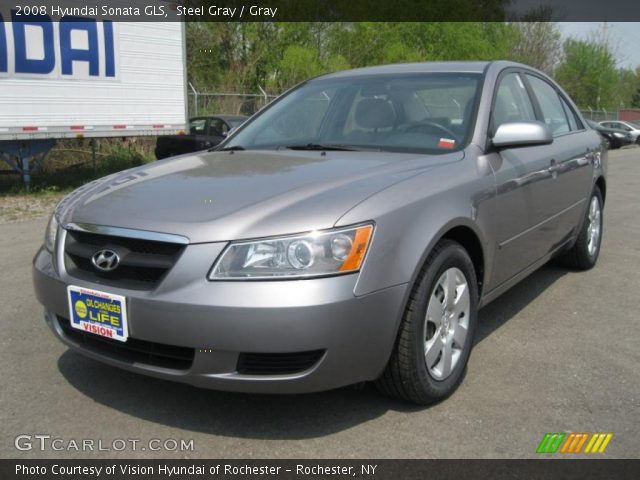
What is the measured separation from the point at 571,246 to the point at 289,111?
2522 millimetres

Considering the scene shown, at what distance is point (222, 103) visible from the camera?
2100 centimetres

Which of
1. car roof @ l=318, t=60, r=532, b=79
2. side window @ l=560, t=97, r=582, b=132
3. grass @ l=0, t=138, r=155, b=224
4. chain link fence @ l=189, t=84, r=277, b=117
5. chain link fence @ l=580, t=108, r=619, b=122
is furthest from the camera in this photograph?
chain link fence @ l=580, t=108, r=619, b=122

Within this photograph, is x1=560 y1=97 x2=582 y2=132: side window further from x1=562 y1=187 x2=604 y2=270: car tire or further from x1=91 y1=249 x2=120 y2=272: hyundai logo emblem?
x1=91 y1=249 x2=120 y2=272: hyundai logo emblem

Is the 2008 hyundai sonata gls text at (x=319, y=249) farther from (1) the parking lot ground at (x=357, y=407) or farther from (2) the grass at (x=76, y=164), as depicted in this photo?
(2) the grass at (x=76, y=164)

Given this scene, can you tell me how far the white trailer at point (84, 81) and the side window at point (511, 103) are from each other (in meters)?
8.87

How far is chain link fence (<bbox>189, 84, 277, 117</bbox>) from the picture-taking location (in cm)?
1985

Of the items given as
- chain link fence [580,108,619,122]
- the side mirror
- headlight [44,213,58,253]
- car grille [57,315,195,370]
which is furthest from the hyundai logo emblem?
chain link fence [580,108,619,122]

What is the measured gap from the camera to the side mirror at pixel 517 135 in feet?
10.9

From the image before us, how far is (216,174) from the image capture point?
3.16 metres

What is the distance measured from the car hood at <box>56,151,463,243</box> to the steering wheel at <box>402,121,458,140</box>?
0.29 m

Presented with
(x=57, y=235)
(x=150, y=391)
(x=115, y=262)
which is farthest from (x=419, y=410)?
(x=57, y=235)

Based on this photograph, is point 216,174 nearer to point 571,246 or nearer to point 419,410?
point 419,410
